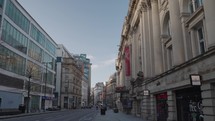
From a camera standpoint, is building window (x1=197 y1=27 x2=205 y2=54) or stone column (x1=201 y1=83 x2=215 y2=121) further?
building window (x1=197 y1=27 x2=205 y2=54)

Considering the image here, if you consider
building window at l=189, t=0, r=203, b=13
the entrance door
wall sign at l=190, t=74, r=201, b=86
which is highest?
building window at l=189, t=0, r=203, b=13

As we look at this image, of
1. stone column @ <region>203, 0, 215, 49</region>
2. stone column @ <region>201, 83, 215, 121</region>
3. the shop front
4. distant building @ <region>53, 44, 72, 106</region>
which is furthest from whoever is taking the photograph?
distant building @ <region>53, 44, 72, 106</region>

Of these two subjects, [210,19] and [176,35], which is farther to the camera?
[176,35]

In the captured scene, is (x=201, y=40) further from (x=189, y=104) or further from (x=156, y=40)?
(x=156, y=40)

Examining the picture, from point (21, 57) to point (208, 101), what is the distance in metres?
46.0

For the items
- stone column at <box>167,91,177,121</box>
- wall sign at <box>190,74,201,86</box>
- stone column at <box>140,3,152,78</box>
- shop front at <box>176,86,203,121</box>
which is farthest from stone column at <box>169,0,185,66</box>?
stone column at <box>140,3,152,78</box>

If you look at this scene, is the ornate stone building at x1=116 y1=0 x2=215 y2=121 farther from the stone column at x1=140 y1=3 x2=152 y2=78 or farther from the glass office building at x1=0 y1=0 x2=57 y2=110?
the glass office building at x1=0 y1=0 x2=57 y2=110

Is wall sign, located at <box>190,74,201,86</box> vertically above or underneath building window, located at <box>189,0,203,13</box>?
underneath

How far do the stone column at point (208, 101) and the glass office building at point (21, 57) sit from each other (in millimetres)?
36941

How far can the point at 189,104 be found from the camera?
16.9 meters

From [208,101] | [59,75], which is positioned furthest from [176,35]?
[59,75]

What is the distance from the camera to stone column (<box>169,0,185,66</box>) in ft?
60.4

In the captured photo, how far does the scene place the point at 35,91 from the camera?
6238 centimetres

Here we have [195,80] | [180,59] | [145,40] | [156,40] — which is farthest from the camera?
[145,40]
